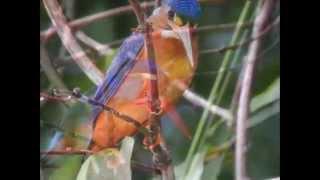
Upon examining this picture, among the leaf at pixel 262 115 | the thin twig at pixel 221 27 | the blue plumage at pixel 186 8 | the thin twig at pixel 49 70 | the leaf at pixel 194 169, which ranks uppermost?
the blue plumage at pixel 186 8

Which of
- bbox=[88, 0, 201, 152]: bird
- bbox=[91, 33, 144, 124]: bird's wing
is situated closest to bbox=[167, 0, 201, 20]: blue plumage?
bbox=[88, 0, 201, 152]: bird

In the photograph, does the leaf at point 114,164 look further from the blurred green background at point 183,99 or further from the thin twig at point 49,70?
the thin twig at point 49,70

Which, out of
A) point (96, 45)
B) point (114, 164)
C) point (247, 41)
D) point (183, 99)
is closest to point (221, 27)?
point (247, 41)

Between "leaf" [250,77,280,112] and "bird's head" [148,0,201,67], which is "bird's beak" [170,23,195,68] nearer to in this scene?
"bird's head" [148,0,201,67]

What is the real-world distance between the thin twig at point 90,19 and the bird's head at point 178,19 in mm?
36

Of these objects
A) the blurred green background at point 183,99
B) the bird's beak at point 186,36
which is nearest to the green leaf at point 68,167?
the blurred green background at point 183,99

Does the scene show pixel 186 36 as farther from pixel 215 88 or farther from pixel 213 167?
pixel 213 167

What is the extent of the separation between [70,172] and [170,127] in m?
0.28

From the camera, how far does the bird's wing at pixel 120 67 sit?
1637 mm

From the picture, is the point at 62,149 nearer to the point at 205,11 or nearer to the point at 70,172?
the point at 70,172

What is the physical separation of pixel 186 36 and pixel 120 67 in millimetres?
185

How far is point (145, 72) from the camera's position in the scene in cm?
164
